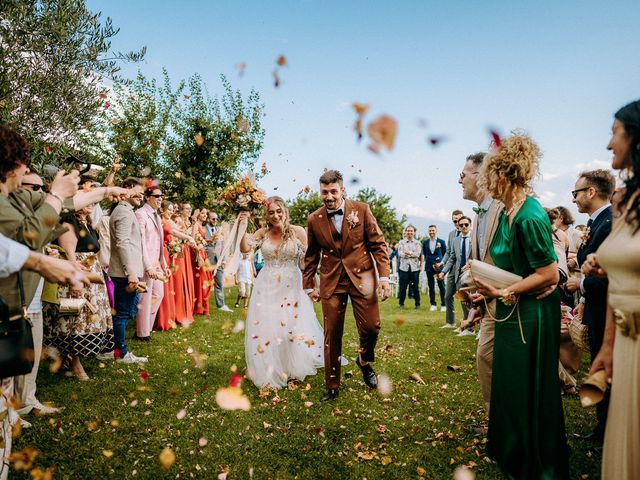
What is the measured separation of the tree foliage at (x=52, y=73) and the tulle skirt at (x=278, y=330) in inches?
122

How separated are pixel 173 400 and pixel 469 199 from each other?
375 cm

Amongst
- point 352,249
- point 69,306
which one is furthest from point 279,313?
point 69,306

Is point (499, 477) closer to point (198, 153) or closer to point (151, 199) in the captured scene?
point (151, 199)

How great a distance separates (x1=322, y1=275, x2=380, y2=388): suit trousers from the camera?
16.5 feet

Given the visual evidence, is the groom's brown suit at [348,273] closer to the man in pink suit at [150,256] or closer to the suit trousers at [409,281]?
the man in pink suit at [150,256]

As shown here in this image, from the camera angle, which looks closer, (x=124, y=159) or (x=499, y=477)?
(x=499, y=477)

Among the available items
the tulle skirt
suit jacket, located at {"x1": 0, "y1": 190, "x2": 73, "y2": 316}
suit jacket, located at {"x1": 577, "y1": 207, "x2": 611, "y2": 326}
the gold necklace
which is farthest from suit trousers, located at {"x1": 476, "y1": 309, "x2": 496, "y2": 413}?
suit jacket, located at {"x1": 0, "y1": 190, "x2": 73, "y2": 316}

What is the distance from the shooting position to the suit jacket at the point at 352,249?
507 centimetres

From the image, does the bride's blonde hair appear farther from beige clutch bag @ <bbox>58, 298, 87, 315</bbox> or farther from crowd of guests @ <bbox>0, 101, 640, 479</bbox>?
beige clutch bag @ <bbox>58, 298, 87, 315</bbox>

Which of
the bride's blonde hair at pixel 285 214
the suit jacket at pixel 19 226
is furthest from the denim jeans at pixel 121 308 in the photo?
the suit jacket at pixel 19 226

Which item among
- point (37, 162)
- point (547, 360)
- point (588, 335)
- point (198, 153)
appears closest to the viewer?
point (547, 360)

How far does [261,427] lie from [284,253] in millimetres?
2371

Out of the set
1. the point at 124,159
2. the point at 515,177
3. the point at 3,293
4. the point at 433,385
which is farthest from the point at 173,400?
the point at 124,159

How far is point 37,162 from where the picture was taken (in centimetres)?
533
